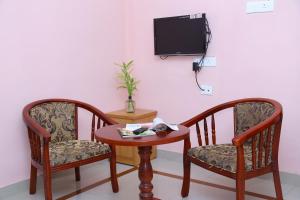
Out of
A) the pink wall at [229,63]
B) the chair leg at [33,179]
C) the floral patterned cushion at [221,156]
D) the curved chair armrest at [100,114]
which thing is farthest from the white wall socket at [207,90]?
the chair leg at [33,179]

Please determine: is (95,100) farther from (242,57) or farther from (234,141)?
(234,141)

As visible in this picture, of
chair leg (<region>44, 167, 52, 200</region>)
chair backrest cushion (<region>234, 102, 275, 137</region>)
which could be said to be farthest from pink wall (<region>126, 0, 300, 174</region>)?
chair leg (<region>44, 167, 52, 200</region>)

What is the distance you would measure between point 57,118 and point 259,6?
2046 mm

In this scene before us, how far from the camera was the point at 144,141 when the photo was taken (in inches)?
87.4

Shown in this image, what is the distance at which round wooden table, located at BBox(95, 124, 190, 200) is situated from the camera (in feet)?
7.33

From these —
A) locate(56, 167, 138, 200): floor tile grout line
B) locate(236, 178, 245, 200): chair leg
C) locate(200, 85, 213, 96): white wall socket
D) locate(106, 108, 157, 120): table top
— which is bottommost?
locate(56, 167, 138, 200): floor tile grout line

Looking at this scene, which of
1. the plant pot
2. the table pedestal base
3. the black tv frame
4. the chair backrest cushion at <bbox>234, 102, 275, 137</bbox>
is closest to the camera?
the table pedestal base

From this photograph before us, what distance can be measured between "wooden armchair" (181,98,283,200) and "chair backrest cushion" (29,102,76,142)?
109cm

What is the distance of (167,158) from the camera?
3.99 metres

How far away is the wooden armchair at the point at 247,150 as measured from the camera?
2.33m

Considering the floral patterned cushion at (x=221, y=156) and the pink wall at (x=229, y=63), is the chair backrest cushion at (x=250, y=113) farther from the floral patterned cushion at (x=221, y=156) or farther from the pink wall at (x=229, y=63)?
the pink wall at (x=229, y=63)

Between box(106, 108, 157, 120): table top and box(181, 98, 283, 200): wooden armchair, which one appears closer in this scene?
box(181, 98, 283, 200): wooden armchair

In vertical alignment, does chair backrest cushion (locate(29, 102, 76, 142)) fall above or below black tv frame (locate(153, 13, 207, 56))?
below

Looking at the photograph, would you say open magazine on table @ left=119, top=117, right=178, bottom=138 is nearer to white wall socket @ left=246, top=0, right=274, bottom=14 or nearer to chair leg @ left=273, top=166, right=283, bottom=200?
chair leg @ left=273, top=166, right=283, bottom=200
